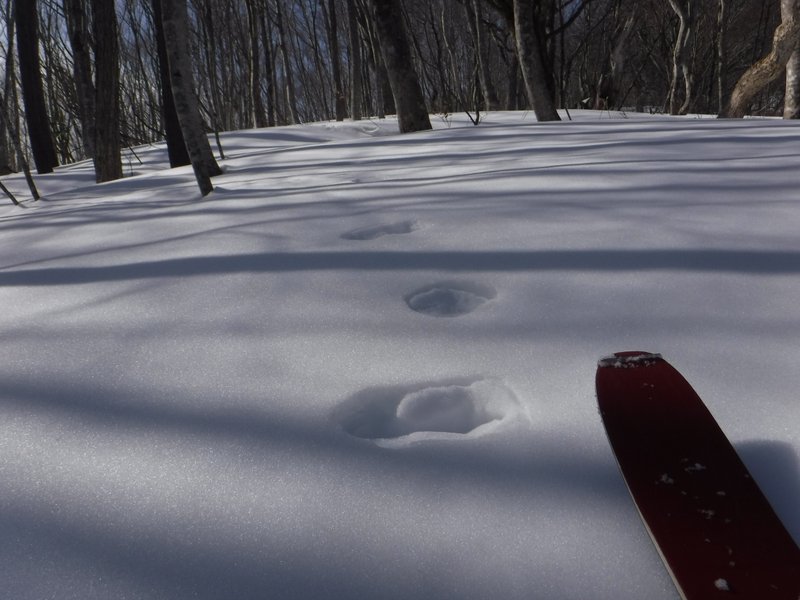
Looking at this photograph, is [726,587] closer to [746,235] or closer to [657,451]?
[657,451]

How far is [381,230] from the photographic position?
5.43 feet

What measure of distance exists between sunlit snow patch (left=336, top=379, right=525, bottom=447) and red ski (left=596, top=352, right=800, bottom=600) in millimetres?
162

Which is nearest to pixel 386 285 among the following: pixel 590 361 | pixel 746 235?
pixel 590 361

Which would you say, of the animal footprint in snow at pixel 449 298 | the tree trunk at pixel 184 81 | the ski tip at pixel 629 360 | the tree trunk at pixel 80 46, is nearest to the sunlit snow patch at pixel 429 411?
the ski tip at pixel 629 360

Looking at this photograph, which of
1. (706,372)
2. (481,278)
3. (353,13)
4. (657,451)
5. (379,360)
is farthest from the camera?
(353,13)

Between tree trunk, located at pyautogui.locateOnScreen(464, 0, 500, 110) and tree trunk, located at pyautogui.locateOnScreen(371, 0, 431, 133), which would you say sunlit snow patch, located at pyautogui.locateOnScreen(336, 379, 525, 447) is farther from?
tree trunk, located at pyautogui.locateOnScreen(464, 0, 500, 110)

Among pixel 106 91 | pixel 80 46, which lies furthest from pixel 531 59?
pixel 80 46

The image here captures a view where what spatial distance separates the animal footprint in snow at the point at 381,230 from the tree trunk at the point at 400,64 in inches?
142

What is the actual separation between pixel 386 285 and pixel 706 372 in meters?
0.67

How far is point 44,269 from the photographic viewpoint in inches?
63.0

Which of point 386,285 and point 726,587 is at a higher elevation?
point 386,285

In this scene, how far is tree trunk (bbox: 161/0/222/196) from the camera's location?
236 centimetres

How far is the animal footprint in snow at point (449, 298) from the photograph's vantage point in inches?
45.1

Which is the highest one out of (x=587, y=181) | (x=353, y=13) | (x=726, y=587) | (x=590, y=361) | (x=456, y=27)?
(x=456, y=27)
